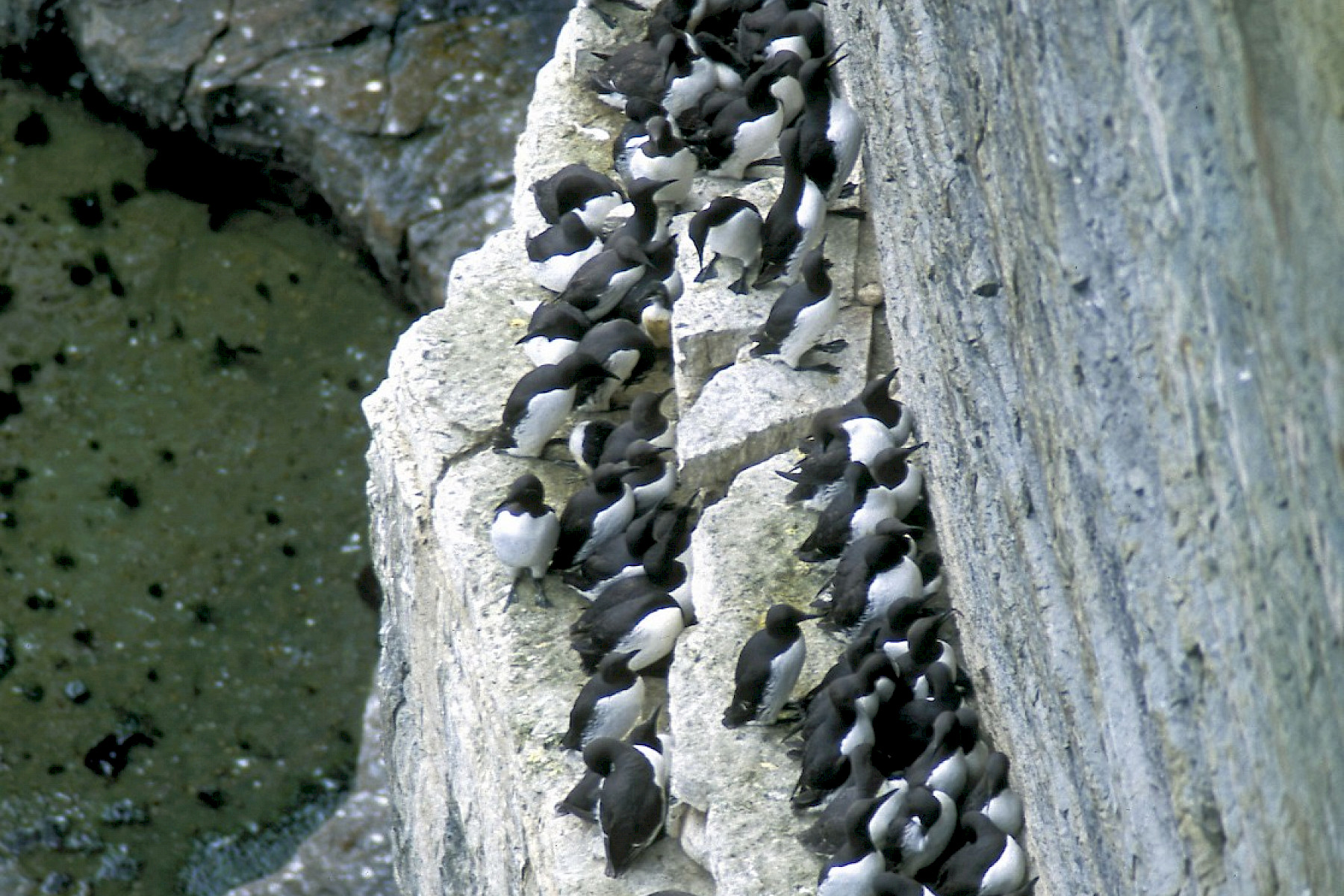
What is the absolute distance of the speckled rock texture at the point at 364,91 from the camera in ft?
30.1

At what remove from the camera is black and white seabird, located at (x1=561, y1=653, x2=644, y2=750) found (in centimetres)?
421

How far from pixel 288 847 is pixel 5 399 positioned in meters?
3.43

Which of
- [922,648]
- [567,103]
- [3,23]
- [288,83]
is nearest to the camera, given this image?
[922,648]

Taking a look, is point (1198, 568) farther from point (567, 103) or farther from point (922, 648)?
point (567, 103)

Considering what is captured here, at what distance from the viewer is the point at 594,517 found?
4.74 m

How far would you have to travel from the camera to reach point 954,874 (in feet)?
12.4

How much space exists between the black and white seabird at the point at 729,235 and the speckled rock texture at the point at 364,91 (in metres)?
3.86

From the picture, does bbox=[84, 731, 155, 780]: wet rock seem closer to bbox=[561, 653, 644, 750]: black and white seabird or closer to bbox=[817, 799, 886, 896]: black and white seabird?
bbox=[561, 653, 644, 750]: black and white seabird

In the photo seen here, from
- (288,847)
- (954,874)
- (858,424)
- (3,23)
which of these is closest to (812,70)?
(858,424)

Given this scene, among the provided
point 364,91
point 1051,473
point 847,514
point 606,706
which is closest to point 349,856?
point 606,706

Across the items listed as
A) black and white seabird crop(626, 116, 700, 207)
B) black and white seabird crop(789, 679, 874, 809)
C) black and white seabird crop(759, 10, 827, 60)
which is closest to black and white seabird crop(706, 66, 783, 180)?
black and white seabird crop(626, 116, 700, 207)

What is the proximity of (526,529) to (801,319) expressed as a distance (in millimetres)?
1130

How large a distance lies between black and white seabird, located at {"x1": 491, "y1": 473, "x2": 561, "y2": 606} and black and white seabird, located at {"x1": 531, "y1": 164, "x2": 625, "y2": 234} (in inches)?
55.6

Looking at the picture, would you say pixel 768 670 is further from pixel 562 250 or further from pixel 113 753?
pixel 113 753
